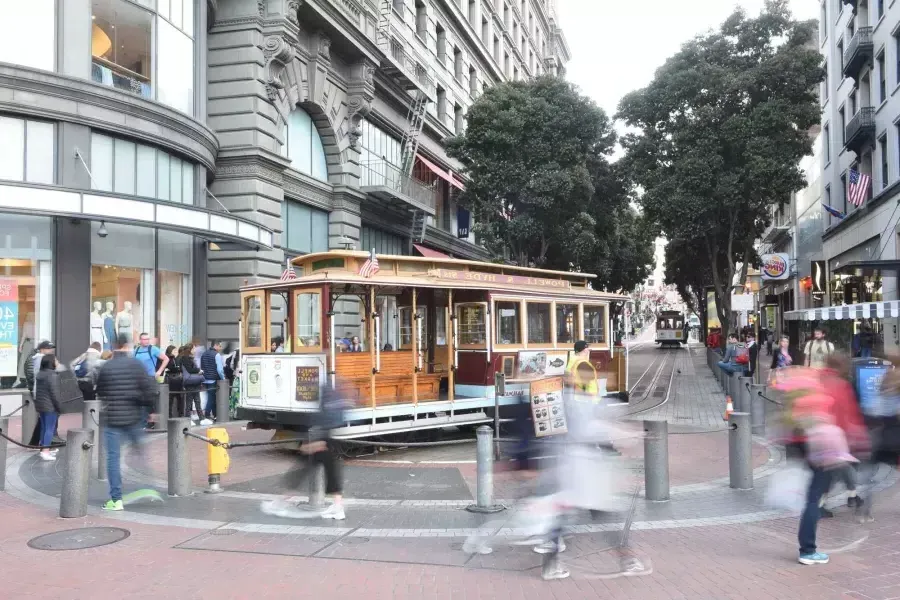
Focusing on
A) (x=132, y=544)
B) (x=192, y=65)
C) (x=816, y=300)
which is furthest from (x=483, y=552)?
(x=816, y=300)

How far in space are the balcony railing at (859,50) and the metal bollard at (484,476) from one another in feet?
87.8

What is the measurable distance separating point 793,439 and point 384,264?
7.55 metres

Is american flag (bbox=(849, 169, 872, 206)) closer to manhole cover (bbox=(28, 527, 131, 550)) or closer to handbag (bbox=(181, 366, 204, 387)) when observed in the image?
handbag (bbox=(181, 366, 204, 387))

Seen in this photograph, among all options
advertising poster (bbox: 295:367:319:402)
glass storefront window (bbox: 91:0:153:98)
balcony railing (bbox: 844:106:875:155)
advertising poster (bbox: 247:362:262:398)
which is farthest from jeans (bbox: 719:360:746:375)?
glass storefront window (bbox: 91:0:153:98)

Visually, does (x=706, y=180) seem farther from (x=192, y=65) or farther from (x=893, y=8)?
(x=192, y=65)

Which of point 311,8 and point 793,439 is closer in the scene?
point 793,439

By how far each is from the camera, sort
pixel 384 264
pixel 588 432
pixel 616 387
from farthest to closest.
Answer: pixel 616 387 → pixel 384 264 → pixel 588 432

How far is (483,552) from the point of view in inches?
263

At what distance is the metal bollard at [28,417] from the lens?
38.8 feet

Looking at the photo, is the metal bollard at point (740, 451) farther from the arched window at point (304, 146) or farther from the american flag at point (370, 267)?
the arched window at point (304, 146)

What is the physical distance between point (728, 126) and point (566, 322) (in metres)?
12.8

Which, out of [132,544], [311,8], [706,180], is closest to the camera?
[132,544]

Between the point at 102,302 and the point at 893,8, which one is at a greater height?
the point at 893,8

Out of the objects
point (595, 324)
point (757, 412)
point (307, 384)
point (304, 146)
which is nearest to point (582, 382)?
point (307, 384)
